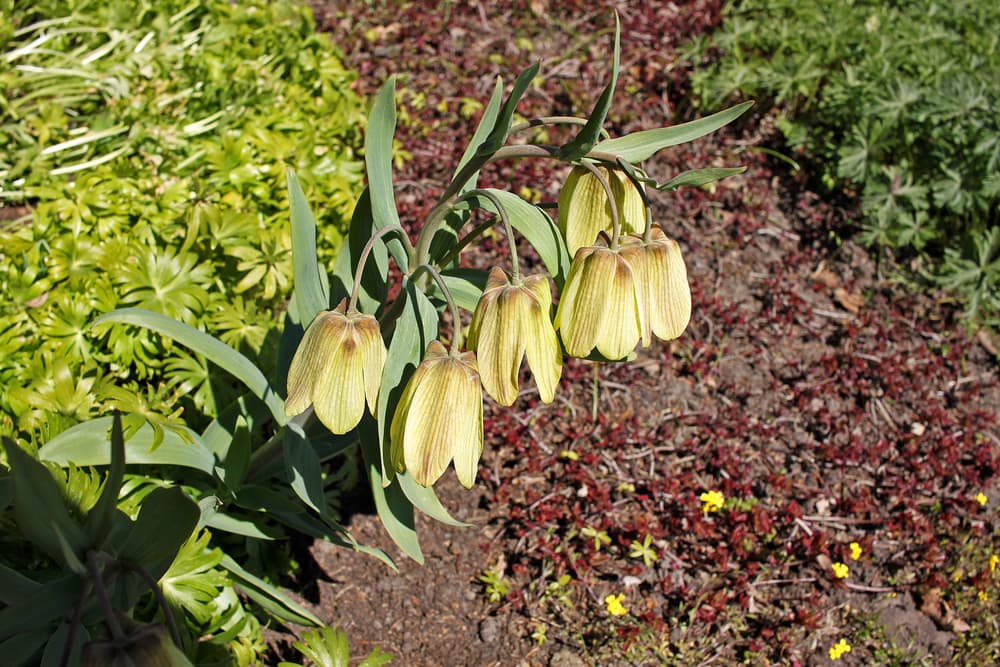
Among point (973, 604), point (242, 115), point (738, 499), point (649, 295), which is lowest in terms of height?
point (973, 604)

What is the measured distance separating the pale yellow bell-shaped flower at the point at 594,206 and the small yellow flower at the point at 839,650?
4.76 feet

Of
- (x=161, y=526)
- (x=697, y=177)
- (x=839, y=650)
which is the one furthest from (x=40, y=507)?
(x=839, y=650)

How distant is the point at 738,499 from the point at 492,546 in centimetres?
78

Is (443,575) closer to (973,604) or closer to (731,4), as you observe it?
(973,604)

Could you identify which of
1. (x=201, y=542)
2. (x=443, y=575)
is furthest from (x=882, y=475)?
(x=201, y=542)

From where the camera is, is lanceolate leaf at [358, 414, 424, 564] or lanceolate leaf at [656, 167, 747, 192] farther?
lanceolate leaf at [358, 414, 424, 564]

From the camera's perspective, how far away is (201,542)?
5.82 feet

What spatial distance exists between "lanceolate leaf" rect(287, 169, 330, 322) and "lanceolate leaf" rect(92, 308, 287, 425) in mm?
175

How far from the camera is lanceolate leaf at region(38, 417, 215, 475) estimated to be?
1.71 m

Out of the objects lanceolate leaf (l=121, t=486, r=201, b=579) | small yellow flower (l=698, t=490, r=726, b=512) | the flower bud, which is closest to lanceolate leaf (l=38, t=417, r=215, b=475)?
lanceolate leaf (l=121, t=486, r=201, b=579)

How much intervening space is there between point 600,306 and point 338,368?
0.42 metres

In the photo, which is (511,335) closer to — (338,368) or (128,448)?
(338,368)

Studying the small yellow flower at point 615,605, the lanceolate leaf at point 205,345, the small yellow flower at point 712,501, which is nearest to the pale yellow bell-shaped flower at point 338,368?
the lanceolate leaf at point 205,345

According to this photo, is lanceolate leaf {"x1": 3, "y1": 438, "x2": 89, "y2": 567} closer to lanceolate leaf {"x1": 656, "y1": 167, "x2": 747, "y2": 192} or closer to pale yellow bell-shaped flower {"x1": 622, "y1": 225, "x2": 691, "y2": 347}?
pale yellow bell-shaped flower {"x1": 622, "y1": 225, "x2": 691, "y2": 347}
